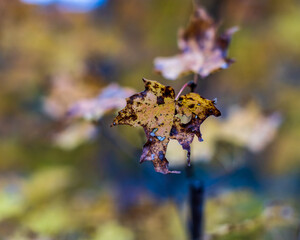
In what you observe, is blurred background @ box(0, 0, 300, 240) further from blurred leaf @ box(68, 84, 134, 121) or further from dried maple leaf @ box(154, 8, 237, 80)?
dried maple leaf @ box(154, 8, 237, 80)

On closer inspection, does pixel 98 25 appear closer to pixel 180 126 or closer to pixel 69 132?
pixel 69 132

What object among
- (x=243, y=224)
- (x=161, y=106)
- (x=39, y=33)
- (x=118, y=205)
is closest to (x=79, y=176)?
(x=118, y=205)

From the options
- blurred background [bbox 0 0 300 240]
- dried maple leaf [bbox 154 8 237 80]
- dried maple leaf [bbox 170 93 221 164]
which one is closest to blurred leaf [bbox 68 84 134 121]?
blurred background [bbox 0 0 300 240]

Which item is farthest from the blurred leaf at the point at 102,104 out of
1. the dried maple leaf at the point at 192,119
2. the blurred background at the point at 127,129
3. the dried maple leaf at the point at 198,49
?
the dried maple leaf at the point at 192,119

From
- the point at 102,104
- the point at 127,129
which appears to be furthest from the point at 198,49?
the point at 127,129

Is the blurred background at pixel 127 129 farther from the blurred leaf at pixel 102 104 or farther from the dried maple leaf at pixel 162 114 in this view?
the dried maple leaf at pixel 162 114

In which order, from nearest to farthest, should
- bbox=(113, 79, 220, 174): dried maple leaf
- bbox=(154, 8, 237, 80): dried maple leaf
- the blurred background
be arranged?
bbox=(113, 79, 220, 174): dried maple leaf, bbox=(154, 8, 237, 80): dried maple leaf, the blurred background
